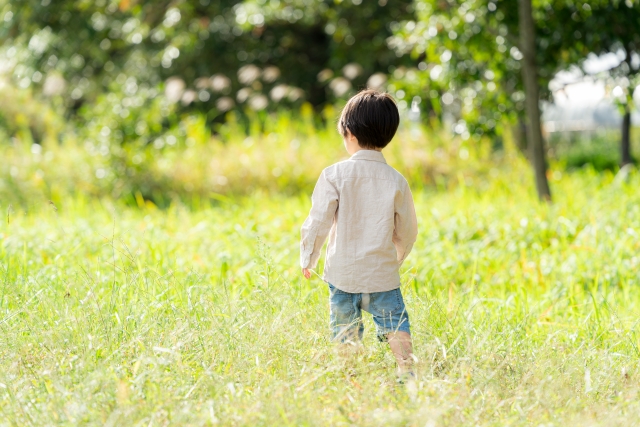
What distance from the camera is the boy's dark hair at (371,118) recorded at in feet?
9.77

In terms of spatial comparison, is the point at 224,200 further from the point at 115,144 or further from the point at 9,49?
the point at 9,49

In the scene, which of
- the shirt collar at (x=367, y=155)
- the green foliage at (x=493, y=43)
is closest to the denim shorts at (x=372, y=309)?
the shirt collar at (x=367, y=155)

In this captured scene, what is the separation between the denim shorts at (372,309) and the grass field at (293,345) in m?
0.10

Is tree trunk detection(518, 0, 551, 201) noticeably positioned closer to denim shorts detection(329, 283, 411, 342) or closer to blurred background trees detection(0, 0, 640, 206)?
blurred background trees detection(0, 0, 640, 206)

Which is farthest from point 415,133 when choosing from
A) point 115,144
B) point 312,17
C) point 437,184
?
point 115,144

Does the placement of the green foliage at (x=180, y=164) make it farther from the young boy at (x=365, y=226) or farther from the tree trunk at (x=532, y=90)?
the young boy at (x=365, y=226)

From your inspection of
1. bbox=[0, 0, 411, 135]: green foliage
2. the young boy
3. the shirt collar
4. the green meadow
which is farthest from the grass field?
bbox=[0, 0, 411, 135]: green foliage

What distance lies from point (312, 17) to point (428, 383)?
8.26 m

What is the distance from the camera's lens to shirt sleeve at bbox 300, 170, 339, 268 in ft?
9.65

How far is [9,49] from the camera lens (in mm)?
12914

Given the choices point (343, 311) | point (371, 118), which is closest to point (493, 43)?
point (371, 118)

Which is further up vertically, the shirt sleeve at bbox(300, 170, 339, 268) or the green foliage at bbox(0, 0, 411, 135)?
the green foliage at bbox(0, 0, 411, 135)

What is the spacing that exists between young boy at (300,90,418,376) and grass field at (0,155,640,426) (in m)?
0.15

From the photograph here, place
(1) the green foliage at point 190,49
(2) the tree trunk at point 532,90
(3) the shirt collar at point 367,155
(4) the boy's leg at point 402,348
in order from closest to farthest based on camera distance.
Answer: (4) the boy's leg at point 402,348 < (3) the shirt collar at point 367,155 < (2) the tree trunk at point 532,90 < (1) the green foliage at point 190,49
